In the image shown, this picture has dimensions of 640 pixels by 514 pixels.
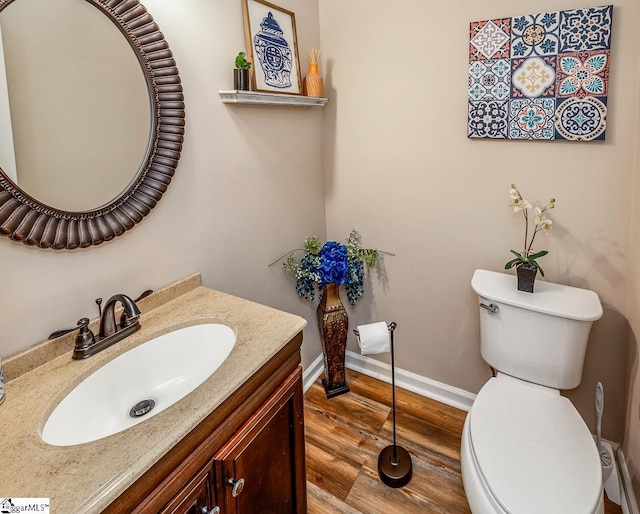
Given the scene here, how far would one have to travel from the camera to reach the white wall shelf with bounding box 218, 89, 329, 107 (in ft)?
4.89

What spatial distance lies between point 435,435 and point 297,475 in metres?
0.91

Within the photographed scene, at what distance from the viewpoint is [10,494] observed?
68 cm

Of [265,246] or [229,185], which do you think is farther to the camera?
[265,246]

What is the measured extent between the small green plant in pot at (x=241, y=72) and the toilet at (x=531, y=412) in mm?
1227

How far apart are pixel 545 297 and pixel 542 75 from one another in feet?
2.75

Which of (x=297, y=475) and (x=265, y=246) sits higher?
(x=265, y=246)

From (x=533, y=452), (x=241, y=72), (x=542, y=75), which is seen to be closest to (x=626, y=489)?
(x=533, y=452)

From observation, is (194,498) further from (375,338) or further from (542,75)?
(542,75)

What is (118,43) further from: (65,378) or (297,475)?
(297,475)

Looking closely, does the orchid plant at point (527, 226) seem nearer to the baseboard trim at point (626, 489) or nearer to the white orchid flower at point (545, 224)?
the white orchid flower at point (545, 224)

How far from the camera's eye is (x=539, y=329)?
1.50 meters

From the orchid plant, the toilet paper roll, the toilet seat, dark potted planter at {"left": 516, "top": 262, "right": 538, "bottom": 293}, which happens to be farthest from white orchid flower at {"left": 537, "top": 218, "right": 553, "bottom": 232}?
the toilet paper roll

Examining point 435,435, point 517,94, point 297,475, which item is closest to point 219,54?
point 517,94

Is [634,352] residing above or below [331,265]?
below
